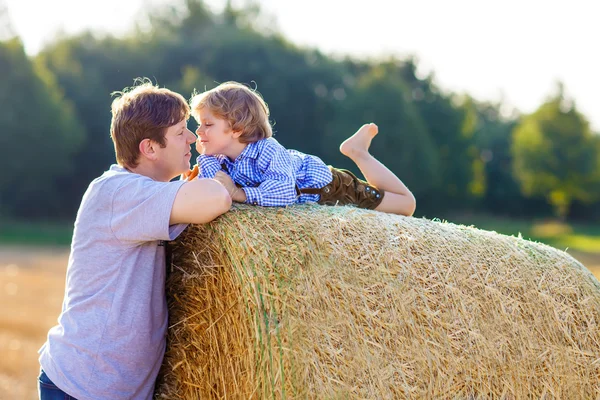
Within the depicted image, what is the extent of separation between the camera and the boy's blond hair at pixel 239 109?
3807 millimetres

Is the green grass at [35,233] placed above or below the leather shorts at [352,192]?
below

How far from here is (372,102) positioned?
125ft

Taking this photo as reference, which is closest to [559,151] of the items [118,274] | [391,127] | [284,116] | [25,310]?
[391,127]

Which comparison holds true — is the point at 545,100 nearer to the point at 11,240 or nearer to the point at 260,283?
the point at 11,240

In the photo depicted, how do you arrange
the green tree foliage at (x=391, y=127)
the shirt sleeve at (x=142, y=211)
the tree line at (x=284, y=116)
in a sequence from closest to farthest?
the shirt sleeve at (x=142, y=211) < the tree line at (x=284, y=116) < the green tree foliage at (x=391, y=127)

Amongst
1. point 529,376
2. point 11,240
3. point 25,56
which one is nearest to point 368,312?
point 529,376

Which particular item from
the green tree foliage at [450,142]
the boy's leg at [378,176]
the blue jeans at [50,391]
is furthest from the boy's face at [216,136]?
the green tree foliage at [450,142]

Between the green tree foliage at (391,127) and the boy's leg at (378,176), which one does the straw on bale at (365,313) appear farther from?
the green tree foliage at (391,127)

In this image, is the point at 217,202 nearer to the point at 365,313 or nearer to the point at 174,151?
the point at 174,151

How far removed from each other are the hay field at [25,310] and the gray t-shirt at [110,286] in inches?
149

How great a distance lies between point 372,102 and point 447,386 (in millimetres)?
35364

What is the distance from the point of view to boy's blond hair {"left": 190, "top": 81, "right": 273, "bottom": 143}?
3.81 metres

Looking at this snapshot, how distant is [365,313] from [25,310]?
895cm

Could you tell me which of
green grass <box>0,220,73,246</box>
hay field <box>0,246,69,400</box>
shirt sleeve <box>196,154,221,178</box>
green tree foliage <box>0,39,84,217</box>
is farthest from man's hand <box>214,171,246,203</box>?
green tree foliage <box>0,39,84,217</box>
